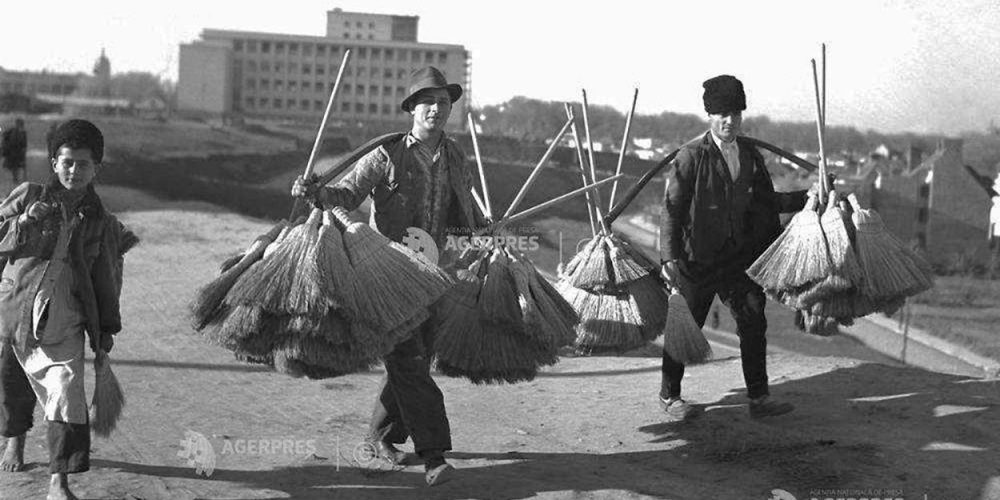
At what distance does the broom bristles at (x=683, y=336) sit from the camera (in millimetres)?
6379

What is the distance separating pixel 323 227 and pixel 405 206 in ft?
2.04

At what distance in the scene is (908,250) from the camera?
6598mm

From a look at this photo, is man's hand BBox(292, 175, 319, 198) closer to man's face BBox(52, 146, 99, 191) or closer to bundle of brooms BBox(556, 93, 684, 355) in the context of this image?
man's face BBox(52, 146, 99, 191)

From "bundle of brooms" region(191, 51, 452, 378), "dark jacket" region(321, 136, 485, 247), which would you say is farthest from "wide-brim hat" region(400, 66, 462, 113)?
"bundle of brooms" region(191, 51, 452, 378)

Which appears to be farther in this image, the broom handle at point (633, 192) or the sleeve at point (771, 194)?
the broom handle at point (633, 192)

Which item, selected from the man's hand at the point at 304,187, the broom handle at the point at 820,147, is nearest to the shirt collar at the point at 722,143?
the broom handle at the point at 820,147

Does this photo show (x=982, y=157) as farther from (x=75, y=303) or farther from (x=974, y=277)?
(x=75, y=303)

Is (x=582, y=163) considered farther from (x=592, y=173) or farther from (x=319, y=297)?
(x=319, y=297)

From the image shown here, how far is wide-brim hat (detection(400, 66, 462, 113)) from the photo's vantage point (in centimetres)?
557

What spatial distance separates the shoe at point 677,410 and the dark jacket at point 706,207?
0.80m

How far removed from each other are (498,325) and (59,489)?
199 cm

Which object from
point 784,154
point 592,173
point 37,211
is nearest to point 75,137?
point 37,211

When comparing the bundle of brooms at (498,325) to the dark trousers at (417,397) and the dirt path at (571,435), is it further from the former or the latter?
the dirt path at (571,435)

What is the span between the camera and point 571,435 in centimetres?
643
